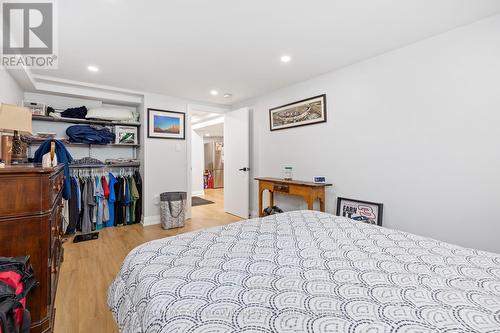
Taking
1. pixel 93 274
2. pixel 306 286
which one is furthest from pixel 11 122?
pixel 306 286

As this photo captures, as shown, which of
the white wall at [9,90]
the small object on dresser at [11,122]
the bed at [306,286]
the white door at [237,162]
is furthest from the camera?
the white door at [237,162]

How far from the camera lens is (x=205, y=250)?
123 cm

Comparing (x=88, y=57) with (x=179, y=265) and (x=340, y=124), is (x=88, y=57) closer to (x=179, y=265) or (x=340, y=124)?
(x=179, y=265)

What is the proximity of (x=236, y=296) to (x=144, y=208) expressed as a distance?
368cm

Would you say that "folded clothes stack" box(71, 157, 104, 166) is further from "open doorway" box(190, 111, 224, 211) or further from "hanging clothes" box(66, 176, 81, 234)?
"open doorway" box(190, 111, 224, 211)

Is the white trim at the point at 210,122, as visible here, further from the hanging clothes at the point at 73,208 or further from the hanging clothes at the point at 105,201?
the hanging clothes at the point at 73,208

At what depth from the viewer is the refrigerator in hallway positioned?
29.8ft

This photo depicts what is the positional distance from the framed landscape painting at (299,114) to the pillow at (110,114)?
8.15 feet

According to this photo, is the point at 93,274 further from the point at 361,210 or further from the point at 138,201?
the point at 361,210

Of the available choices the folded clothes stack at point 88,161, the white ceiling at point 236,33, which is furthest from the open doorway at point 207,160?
the white ceiling at point 236,33

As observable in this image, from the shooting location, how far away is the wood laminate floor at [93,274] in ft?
5.44

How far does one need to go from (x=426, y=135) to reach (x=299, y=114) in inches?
66.1

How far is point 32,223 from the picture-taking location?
1.38 meters

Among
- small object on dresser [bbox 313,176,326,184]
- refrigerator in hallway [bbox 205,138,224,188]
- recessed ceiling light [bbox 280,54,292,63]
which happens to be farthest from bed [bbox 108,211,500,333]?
refrigerator in hallway [bbox 205,138,224,188]
